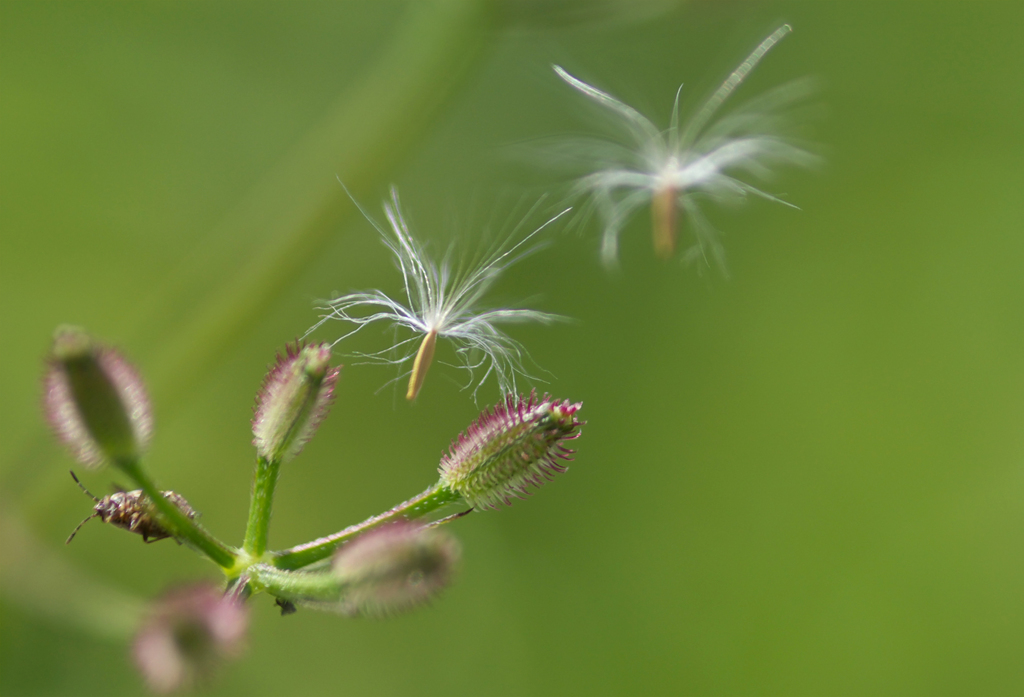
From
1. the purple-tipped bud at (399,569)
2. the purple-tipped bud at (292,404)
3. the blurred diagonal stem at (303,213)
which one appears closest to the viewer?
the purple-tipped bud at (399,569)

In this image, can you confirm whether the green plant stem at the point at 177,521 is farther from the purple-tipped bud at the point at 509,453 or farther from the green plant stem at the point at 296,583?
the purple-tipped bud at the point at 509,453

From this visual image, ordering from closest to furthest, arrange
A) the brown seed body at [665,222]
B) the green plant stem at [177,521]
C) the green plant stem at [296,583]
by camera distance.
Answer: the green plant stem at [296,583] < the green plant stem at [177,521] < the brown seed body at [665,222]

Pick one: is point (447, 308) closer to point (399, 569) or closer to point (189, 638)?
point (399, 569)

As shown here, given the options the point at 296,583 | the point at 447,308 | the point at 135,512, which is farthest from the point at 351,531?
the point at 447,308

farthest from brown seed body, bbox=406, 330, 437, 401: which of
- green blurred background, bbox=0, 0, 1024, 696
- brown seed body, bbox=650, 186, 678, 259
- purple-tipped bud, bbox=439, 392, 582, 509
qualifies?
green blurred background, bbox=0, 0, 1024, 696

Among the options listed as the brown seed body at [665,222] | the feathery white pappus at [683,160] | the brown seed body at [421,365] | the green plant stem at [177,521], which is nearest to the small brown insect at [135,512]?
the green plant stem at [177,521]

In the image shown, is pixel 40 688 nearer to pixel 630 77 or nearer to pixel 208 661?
pixel 208 661

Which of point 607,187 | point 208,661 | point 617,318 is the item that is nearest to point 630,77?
point 617,318

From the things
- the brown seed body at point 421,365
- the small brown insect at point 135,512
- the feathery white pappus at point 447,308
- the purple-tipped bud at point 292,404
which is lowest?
the small brown insect at point 135,512
